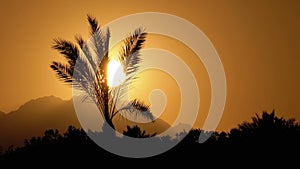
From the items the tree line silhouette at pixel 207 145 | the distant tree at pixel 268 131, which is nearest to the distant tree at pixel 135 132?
the tree line silhouette at pixel 207 145

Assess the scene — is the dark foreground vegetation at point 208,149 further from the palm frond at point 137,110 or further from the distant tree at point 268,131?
the palm frond at point 137,110

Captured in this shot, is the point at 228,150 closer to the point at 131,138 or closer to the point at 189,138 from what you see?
the point at 189,138

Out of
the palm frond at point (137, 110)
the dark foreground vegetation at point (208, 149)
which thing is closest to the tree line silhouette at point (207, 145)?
the dark foreground vegetation at point (208, 149)

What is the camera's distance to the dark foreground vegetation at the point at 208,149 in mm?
8125

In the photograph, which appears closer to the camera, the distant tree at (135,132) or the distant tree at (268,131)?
the distant tree at (268,131)

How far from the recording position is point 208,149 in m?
9.03

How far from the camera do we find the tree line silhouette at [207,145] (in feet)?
26.9

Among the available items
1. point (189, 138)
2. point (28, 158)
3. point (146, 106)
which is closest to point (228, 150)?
point (189, 138)

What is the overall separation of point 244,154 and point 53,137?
4.51m

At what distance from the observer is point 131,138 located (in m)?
9.96

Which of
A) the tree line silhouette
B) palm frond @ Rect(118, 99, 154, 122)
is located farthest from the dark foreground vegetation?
palm frond @ Rect(118, 99, 154, 122)

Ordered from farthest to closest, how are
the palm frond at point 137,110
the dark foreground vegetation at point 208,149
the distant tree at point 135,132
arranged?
the palm frond at point 137,110 < the distant tree at point 135,132 < the dark foreground vegetation at point 208,149

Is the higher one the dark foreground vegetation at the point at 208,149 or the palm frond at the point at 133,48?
the palm frond at the point at 133,48

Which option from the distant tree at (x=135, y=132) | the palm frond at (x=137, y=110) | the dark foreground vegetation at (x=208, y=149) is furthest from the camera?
the palm frond at (x=137, y=110)
